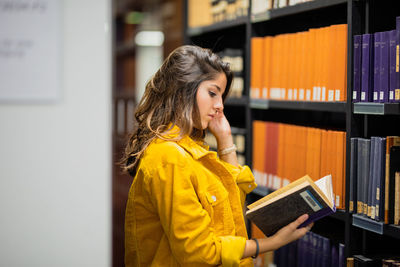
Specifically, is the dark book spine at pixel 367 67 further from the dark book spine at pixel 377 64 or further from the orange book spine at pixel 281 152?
the orange book spine at pixel 281 152

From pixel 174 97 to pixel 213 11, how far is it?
1.55 metres

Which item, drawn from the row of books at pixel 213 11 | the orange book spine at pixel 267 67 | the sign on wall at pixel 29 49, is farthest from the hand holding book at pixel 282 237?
the row of books at pixel 213 11

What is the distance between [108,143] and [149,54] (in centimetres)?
376

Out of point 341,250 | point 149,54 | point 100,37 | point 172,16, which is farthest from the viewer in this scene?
point 149,54

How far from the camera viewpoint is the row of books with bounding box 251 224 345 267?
206 cm

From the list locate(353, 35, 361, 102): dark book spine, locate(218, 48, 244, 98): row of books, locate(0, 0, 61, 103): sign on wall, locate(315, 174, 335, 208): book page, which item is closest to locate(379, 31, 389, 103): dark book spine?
locate(353, 35, 361, 102): dark book spine

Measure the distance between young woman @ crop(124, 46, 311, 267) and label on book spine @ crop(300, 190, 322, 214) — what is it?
6 centimetres

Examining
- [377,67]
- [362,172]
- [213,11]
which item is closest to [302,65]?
[377,67]

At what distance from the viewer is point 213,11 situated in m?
3.00

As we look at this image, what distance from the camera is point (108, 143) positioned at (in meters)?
2.33

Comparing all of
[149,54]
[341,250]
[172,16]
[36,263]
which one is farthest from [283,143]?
[149,54]

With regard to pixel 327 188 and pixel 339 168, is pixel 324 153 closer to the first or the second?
pixel 339 168

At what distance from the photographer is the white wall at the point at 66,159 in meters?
2.25

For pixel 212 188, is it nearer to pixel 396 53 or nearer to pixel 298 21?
pixel 396 53
